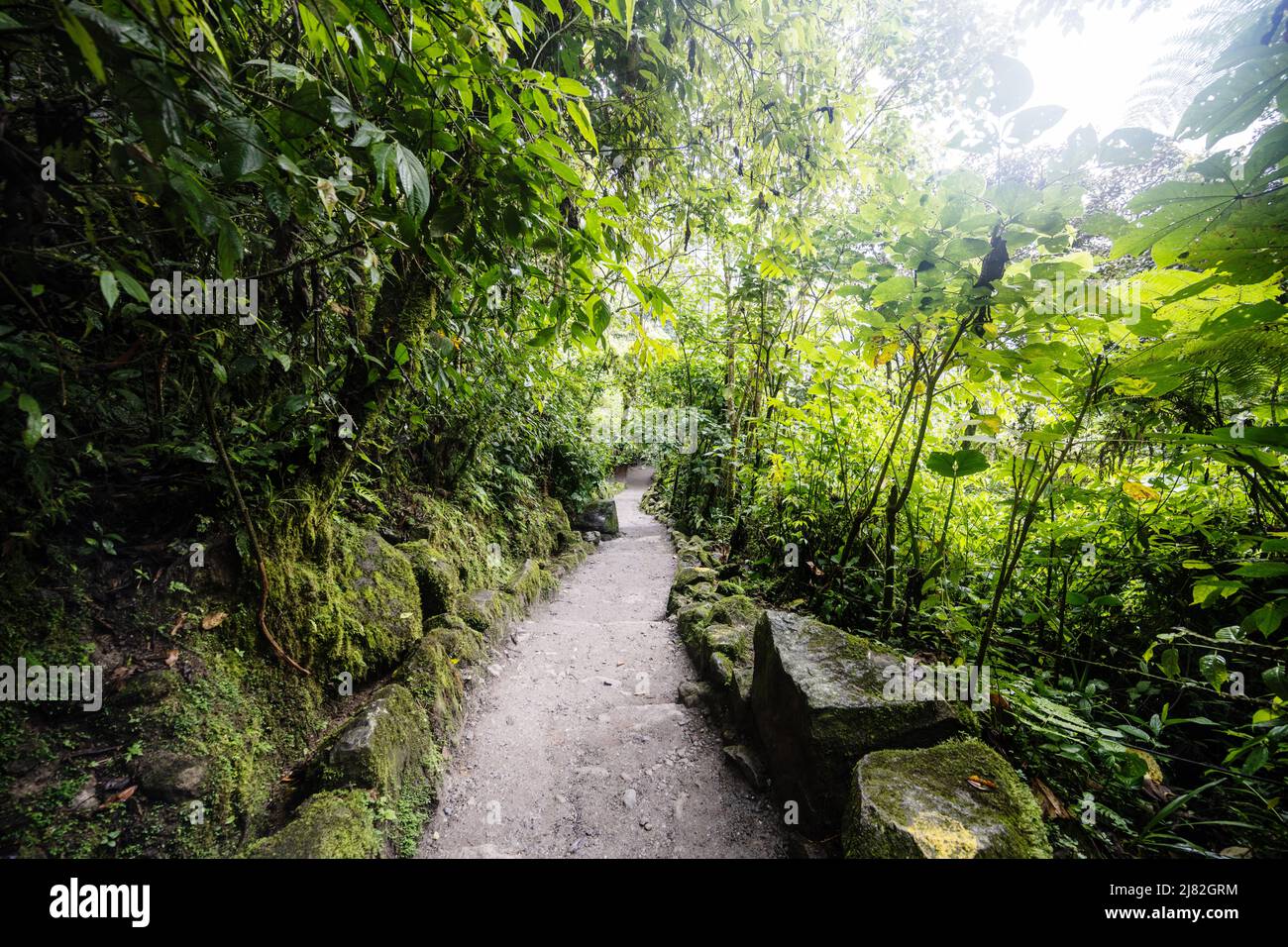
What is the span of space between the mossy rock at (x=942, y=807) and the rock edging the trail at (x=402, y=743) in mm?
2335

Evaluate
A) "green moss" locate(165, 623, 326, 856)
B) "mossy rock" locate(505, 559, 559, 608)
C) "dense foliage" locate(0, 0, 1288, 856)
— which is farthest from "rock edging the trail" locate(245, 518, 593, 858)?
"dense foliage" locate(0, 0, 1288, 856)

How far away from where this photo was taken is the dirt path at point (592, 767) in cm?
256

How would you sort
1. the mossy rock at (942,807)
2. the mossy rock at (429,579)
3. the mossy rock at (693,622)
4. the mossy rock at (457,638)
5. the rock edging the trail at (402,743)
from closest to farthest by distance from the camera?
1. the mossy rock at (942,807)
2. the rock edging the trail at (402,743)
3. the mossy rock at (457,638)
4. the mossy rock at (429,579)
5. the mossy rock at (693,622)

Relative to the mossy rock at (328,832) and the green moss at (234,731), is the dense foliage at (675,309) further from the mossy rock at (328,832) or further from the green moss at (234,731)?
the mossy rock at (328,832)

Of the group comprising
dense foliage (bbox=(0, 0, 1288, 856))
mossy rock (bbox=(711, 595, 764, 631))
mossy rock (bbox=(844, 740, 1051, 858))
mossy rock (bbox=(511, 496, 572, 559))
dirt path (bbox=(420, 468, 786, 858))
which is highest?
dense foliage (bbox=(0, 0, 1288, 856))

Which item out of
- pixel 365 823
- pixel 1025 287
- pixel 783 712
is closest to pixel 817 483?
pixel 783 712

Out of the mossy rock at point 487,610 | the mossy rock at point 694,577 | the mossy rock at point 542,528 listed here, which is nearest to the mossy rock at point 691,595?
the mossy rock at point 694,577

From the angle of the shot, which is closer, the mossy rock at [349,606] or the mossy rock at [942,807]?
the mossy rock at [942,807]

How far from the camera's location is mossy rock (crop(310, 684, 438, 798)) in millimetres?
2340

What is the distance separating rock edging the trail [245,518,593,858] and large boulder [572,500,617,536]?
5.71 meters

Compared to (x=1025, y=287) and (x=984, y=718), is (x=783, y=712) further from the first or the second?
(x=1025, y=287)

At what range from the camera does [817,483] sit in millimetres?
4074

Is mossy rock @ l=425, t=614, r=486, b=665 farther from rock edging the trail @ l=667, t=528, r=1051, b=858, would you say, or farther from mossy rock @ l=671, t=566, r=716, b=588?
mossy rock @ l=671, t=566, r=716, b=588

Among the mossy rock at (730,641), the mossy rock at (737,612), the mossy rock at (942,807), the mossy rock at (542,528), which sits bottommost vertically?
the mossy rock at (730,641)
